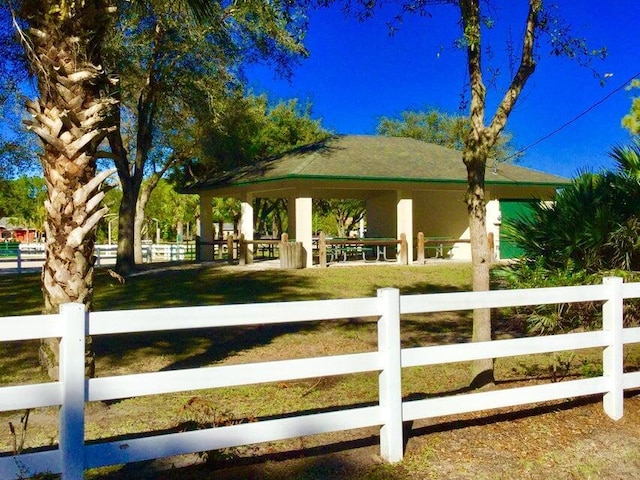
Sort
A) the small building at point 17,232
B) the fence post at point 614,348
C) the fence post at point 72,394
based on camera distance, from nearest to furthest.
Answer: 1. the fence post at point 72,394
2. the fence post at point 614,348
3. the small building at point 17,232

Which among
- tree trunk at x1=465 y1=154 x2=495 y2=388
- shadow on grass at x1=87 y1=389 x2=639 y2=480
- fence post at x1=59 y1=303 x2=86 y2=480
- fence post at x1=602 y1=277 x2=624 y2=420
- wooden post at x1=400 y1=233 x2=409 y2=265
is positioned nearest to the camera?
fence post at x1=59 y1=303 x2=86 y2=480

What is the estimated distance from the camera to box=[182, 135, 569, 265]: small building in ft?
72.5

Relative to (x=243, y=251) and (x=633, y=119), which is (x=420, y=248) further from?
(x=633, y=119)

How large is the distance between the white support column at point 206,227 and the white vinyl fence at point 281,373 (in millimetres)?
22942

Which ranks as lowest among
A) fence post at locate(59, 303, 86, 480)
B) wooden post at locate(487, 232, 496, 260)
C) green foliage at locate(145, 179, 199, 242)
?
fence post at locate(59, 303, 86, 480)

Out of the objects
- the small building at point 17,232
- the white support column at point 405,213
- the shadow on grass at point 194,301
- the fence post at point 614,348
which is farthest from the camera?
the small building at point 17,232

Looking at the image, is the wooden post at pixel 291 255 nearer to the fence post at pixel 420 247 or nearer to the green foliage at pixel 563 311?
the fence post at pixel 420 247

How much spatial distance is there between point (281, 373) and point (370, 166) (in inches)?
770

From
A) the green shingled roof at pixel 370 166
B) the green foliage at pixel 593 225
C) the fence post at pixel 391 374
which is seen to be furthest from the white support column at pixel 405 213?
the fence post at pixel 391 374

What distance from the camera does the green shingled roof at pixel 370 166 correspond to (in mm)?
22062

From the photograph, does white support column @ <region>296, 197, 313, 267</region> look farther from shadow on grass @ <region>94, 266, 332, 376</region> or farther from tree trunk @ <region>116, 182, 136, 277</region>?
tree trunk @ <region>116, 182, 136, 277</region>

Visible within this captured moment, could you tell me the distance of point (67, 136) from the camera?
5668 millimetres

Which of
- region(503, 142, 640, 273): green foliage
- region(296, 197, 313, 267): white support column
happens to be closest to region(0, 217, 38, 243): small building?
region(296, 197, 313, 267): white support column

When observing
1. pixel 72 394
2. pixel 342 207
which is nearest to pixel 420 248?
pixel 72 394
